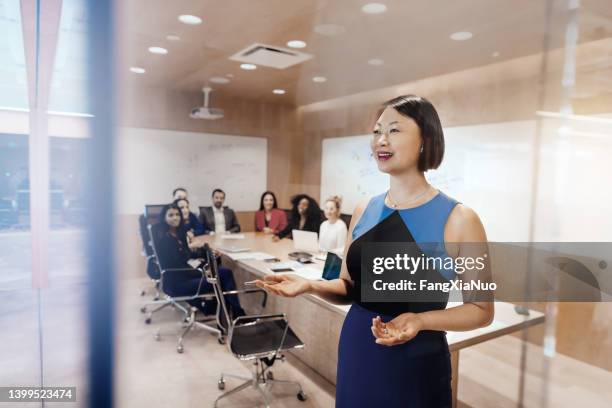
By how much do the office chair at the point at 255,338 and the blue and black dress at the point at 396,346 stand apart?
0.96m

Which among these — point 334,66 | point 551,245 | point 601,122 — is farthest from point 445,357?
point 334,66

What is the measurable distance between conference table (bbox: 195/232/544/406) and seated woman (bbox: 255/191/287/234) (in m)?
0.26

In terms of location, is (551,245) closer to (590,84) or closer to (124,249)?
(590,84)

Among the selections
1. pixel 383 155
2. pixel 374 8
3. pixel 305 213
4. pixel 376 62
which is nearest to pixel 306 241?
pixel 305 213

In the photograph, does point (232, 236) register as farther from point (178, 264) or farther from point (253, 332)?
point (253, 332)

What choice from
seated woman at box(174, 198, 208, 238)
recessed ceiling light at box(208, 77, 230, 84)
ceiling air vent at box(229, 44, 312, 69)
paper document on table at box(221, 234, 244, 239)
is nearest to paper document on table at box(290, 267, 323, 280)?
ceiling air vent at box(229, 44, 312, 69)

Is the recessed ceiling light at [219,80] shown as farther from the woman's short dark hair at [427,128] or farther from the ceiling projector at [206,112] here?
the woman's short dark hair at [427,128]

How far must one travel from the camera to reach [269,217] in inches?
183

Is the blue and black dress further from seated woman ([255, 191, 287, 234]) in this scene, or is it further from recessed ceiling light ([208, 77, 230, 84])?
recessed ceiling light ([208, 77, 230, 84])

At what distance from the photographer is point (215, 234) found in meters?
4.68

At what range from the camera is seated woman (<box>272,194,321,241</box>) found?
9.57 ft

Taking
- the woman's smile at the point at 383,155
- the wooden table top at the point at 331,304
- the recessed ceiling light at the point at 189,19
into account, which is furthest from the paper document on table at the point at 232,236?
the woman's smile at the point at 383,155

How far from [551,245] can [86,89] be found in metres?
2.01

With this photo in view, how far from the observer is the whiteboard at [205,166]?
4.15m
